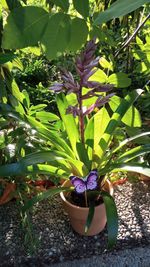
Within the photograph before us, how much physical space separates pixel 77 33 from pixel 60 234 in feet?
2.68

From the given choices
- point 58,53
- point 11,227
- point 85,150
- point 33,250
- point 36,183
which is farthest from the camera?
point 36,183

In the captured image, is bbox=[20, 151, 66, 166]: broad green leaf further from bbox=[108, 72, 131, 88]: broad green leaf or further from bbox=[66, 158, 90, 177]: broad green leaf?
bbox=[108, 72, 131, 88]: broad green leaf

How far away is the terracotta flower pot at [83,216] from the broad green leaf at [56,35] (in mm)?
644

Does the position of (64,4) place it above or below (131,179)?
above

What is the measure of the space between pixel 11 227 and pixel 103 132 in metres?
0.51

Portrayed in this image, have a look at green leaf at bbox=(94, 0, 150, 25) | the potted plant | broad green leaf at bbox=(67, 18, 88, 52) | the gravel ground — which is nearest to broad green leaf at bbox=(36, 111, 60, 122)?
the potted plant

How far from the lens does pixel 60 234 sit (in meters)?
1.40

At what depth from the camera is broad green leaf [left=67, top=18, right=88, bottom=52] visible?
0.82 metres

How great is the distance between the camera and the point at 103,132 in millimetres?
1303

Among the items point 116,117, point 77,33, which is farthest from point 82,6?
point 116,117

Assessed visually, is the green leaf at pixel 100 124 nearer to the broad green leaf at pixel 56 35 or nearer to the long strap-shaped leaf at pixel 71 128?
the long strap-shaped leaf at pixel 71 128

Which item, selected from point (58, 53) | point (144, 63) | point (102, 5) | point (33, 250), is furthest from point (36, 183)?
point (58, 53)

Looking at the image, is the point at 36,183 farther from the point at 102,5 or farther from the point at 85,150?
the point at 102,5

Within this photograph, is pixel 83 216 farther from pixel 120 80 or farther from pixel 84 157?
pixel 120 80
